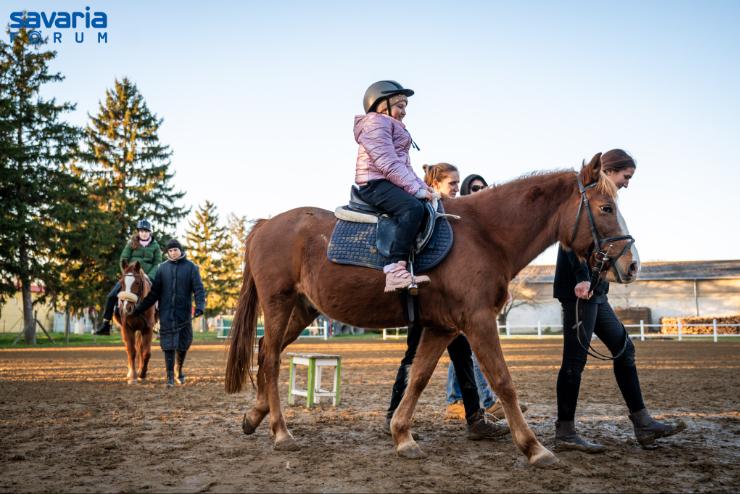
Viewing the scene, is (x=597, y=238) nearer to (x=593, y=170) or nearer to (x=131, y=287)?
(x=593, y=170)

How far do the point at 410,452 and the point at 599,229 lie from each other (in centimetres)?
241

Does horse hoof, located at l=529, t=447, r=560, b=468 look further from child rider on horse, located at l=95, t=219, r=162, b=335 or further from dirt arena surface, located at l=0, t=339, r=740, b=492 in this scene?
child rider on horse, located at l=95, t=219, r=162, b=335

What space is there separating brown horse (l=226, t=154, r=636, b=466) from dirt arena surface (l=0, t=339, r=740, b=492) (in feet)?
1.25

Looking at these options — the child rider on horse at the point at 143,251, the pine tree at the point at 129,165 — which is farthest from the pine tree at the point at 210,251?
the child rider on horse at the point at 143,251

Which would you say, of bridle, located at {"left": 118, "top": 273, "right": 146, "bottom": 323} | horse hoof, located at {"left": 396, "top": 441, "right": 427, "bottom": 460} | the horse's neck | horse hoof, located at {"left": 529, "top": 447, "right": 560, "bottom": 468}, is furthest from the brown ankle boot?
bridle, located at {"left": 118, "top": 273, "right": 146, "bottom": 323}

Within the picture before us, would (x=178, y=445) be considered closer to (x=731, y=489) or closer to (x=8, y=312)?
(x=731, y=489)

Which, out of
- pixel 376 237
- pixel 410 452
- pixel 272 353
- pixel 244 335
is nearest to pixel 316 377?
pixel 244 335

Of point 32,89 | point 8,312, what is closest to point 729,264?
point 32,89

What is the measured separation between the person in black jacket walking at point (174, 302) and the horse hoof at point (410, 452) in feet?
22.2

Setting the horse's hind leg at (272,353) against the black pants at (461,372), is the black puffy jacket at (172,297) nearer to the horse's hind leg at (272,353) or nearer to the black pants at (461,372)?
the horse's hind leg at (272,353)

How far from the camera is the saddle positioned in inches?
197

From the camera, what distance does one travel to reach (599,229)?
491 cm

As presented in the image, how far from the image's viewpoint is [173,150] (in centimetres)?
4731

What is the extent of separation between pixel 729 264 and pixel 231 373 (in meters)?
59.6
